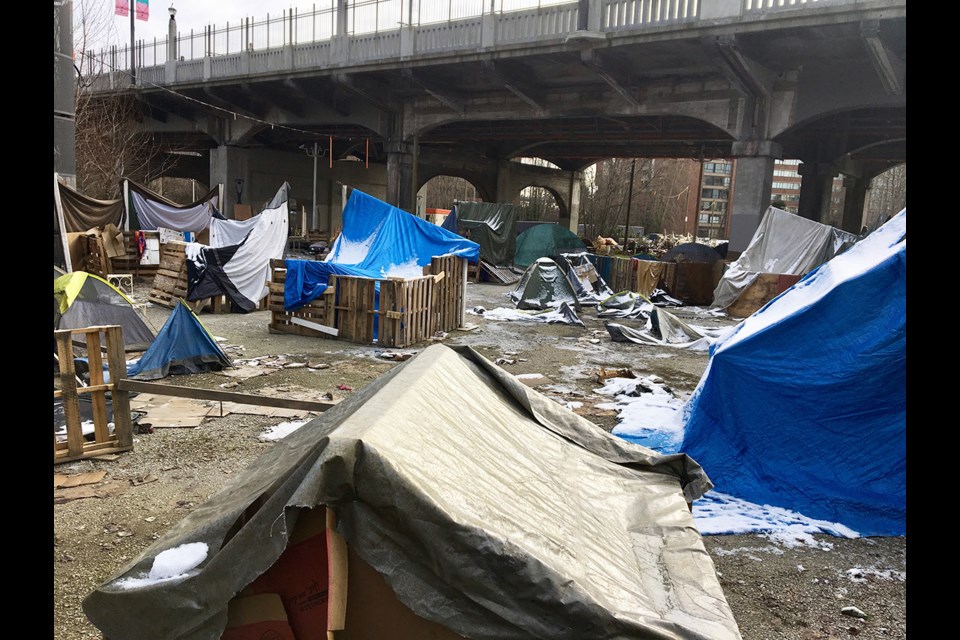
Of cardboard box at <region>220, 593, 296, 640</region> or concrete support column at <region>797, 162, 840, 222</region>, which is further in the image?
concrete support column at <region>797, 162, 840, 222</region>

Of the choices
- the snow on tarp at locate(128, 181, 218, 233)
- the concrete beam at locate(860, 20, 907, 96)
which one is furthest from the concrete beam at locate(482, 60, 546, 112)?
the snow on tarp at locate(128, 181, 218, 233)

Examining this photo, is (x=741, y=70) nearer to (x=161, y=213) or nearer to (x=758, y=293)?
(x=758, y=293)

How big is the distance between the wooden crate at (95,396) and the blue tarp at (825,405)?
18.6ft

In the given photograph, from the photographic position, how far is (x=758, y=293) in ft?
64.2

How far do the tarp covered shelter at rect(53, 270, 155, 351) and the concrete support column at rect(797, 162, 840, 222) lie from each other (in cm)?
2503

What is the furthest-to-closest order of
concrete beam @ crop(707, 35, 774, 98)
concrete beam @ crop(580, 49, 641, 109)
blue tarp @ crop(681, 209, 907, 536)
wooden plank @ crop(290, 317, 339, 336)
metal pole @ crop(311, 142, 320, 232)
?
metal pole @ crop(311, 142, 320, 232) → concrete beam @ crop(580, 49, 641, 109) → concrete beam @ crop(707, 35, 774, 98) → wooden plank @ crop(290, 317, 339, 336) → blue tarp @ crop(681, 209, 907, 536)

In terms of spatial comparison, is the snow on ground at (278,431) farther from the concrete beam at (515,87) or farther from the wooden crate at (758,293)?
the concrete beam at (515,87)

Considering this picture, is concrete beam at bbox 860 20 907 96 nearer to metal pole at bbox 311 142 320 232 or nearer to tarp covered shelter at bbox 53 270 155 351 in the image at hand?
tarp covered shelter at bbox 53 270 155 351

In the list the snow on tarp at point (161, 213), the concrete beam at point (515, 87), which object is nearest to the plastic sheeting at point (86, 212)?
the snow on tarp at point (161, 213)

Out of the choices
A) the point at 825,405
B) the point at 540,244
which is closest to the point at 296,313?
the point at 825,405

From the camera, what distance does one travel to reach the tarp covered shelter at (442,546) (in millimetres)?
2344

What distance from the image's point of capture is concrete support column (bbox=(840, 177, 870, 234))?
33.0 meters

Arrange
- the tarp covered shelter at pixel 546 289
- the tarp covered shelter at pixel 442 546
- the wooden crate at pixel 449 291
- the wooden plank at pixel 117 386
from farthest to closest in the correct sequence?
the tarp covered shelter at pixel 546 289, the wooden crate at pixel 449 291, the wooden plank at pixel 117 386, the tarp covered shelter at pixel 442 546

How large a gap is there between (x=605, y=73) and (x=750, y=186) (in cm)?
542
